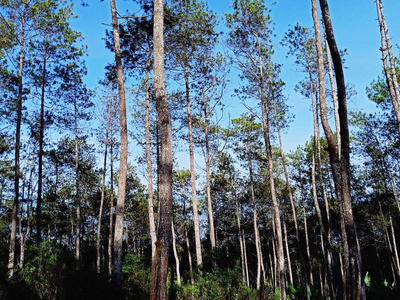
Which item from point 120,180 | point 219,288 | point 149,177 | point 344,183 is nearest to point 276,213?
point 219,288

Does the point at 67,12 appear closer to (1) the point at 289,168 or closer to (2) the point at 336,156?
(2) the point at 336,156

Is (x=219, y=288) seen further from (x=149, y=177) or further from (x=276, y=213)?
(x=149, y=177)

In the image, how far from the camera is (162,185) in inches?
198

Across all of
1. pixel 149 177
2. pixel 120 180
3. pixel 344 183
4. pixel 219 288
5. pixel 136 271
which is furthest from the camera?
pixel 136 271

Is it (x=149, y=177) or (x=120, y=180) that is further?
(x=149, y=177)

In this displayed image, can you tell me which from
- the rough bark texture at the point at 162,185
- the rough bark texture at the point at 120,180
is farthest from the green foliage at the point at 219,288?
the rough bark texture at the point at 162,185

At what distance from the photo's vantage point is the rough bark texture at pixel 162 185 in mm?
4383

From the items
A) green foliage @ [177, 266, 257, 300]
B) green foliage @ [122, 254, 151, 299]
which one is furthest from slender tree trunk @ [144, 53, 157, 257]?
green foliage @ [177, 266, 257, 300]

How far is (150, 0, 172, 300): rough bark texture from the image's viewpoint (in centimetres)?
438

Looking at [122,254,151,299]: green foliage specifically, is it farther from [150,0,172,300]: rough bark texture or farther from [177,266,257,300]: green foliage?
[150,0,172,300]: rough bark texture

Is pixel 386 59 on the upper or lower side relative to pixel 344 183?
upper

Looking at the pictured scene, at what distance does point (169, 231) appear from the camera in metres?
4.65

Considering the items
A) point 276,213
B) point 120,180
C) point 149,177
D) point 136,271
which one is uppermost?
point 149,177

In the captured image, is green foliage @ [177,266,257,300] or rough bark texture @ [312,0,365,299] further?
green foliage @ [177,266,257,300]
